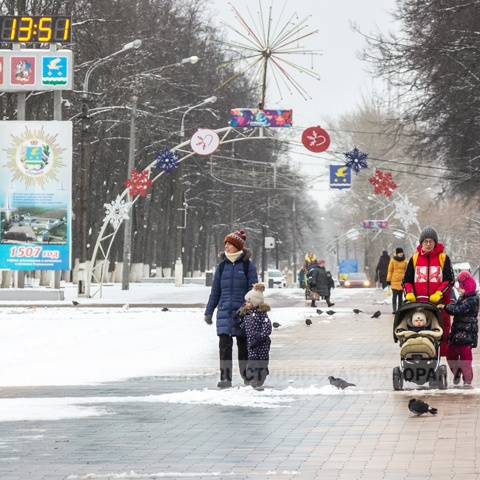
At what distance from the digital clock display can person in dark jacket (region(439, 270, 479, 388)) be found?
27.8m

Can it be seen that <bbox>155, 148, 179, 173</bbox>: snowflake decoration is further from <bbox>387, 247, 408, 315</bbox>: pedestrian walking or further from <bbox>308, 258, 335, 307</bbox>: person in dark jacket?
<bbox>387, 247, 408, 315</bbox>: pedestrian walking

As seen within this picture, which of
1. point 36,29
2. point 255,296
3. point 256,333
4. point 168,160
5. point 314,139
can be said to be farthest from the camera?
point 168,160

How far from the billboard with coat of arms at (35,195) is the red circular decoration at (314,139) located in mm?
9357

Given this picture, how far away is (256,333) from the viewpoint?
16000 millimetres

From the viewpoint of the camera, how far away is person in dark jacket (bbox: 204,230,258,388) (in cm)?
1616

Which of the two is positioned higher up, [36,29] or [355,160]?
[36,29]

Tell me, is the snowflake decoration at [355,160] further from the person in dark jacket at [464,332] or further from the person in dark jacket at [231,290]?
the person in dark jacket at [231,290]

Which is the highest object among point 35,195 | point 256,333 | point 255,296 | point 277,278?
point 35,195

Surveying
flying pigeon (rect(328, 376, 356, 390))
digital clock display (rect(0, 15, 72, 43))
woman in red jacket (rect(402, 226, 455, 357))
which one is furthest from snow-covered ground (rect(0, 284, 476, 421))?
digital clock display (rect(0, 15, 72, 43))

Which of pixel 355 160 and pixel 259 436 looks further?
pixel 355 160

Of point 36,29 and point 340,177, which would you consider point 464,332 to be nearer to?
point 36,29

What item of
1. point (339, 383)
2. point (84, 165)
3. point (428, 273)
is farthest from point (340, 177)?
point (339, 383)

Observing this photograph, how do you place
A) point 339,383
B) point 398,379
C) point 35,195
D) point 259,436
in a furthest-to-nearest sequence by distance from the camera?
point 35,195 < point 398,379 < point 339,383 < point 259,436

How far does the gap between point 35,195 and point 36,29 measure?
467 cm
